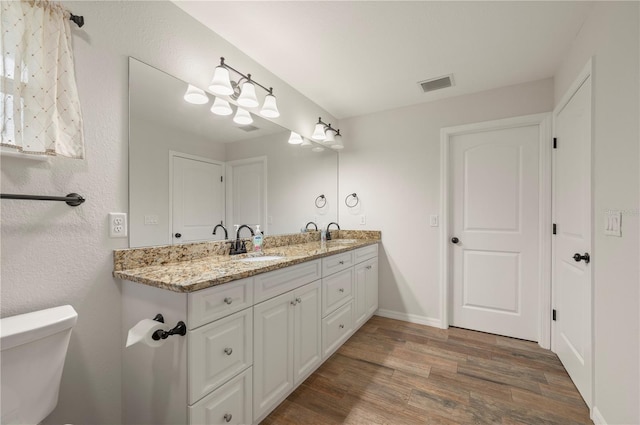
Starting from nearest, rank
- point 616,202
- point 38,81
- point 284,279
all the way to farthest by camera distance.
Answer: point 38,81, point 616,202, point 284,279

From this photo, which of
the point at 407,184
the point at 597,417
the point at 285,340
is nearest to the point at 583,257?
the point at 597,417

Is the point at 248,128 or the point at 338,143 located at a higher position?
the point at 338,143

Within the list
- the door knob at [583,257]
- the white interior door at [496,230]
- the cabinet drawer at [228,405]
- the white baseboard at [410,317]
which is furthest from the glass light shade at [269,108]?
the white baseboard at [410,317]

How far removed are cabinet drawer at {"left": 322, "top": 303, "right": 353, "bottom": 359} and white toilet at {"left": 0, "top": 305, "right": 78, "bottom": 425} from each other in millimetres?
1414

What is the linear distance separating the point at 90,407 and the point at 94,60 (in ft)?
5.29

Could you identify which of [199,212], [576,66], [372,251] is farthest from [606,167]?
[199,212]

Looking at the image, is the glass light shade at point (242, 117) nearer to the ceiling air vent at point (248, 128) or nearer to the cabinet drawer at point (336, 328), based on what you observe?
the ceiling air vent at point (248, 128)

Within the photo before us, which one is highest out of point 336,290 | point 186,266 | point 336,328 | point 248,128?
point 248,128

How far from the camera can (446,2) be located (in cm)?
158

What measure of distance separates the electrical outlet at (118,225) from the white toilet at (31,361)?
394 millimetres

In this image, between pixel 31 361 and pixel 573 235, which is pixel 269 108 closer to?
pixel 31 361

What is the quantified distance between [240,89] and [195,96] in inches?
15.0

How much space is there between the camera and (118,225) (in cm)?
135

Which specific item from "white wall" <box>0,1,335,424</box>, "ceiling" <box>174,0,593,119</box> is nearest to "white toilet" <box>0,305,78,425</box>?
"white wall" <box>0,1,335,424</box>
